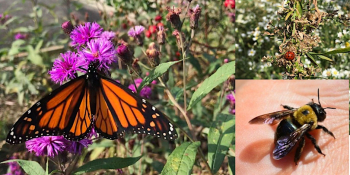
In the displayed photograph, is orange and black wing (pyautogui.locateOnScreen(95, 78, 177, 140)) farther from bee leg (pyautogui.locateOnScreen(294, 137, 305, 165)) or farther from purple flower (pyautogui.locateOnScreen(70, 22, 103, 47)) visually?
bee leg (pyautogui.locateOnScreen(294, 137, 305, 165))

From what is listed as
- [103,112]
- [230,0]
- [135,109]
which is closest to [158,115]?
Result: [135,109]

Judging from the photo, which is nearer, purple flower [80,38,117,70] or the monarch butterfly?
the monarch butterfly

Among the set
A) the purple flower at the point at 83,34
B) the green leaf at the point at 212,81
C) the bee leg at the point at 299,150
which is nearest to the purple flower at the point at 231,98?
the green leaf at the point at 212,81

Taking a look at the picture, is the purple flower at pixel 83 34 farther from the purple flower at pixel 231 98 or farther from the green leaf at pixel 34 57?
the green leaf at pixel 34 57

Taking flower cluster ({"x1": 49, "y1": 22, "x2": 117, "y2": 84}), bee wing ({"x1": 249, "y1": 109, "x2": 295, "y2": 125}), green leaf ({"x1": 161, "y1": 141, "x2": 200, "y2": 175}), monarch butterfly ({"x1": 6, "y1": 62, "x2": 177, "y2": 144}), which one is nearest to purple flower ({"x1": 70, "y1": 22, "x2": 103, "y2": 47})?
flower cluster ({"x1": 49, "y1": 22, "x2": 117, "y2": 84})

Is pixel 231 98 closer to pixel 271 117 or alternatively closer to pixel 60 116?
pixel 271 117

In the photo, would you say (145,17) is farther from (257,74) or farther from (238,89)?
(238,89)
